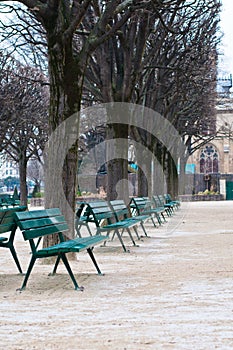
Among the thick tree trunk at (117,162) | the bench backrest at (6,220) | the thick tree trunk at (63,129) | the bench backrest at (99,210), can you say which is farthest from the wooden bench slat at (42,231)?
the thick tree trunk at (117,162)

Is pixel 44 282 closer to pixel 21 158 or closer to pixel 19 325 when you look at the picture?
pixel 19 325

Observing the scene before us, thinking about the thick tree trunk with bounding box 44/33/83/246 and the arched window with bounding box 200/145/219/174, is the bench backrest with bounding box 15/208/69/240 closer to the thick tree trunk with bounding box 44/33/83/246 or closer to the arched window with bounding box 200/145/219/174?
the thick tree trunk with bounding box 44/33/83/246

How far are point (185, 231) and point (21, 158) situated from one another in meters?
18.9

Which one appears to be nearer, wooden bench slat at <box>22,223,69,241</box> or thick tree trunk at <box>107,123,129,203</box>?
wooden bench slat at <box>22,223,69,241</box>

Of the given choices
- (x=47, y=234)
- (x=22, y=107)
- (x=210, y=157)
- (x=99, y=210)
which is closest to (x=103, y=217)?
(x=99, y=210)

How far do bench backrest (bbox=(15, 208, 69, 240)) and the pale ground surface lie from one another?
693 millimetres

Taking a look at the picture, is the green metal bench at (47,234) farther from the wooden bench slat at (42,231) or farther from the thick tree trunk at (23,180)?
the thick tree trunk at (23,180)

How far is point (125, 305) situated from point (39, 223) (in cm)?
235

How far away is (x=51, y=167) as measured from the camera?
38.2 ft

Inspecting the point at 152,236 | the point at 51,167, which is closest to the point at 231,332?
the point at 51,167

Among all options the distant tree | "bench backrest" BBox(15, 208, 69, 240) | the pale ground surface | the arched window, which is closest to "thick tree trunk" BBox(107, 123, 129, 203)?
the pale ground surface

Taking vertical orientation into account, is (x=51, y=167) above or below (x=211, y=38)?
below

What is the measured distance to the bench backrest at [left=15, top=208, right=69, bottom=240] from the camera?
855cm

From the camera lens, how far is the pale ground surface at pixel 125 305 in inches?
223
